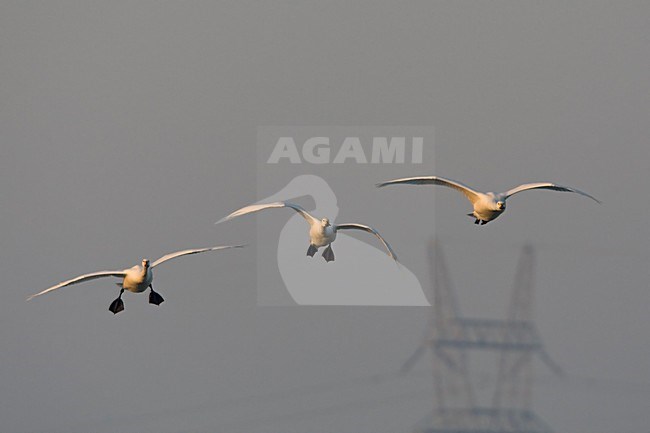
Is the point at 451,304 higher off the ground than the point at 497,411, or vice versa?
the point at 451,304

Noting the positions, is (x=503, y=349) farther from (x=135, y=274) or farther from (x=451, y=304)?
(x=135, y=274)

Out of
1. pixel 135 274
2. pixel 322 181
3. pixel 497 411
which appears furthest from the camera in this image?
pixel 497 411

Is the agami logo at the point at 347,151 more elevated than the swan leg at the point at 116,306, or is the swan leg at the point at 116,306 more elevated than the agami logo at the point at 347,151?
the agami logo at the point at 347,151

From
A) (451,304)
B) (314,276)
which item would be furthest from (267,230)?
(451,304)

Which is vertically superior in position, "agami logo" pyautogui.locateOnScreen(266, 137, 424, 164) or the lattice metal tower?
"agami logo" pyautogui.locateOnScreen(266, 137, 424, 164)

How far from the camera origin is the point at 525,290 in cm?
5500

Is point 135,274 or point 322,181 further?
point 322,181

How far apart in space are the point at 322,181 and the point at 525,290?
9.32 meters

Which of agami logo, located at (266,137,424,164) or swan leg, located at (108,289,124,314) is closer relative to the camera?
swan leg, located at (108,289,124,314)

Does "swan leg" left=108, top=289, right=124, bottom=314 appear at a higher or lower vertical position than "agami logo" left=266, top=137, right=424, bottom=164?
lower

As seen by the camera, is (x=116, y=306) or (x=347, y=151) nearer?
(x=116, y=306)

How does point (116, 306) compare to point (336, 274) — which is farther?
point (336, 274)

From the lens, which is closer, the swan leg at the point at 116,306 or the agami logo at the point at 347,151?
the swan leg at the point at 116,306

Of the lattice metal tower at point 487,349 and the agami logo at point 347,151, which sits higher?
the agami logo at point 347,151
